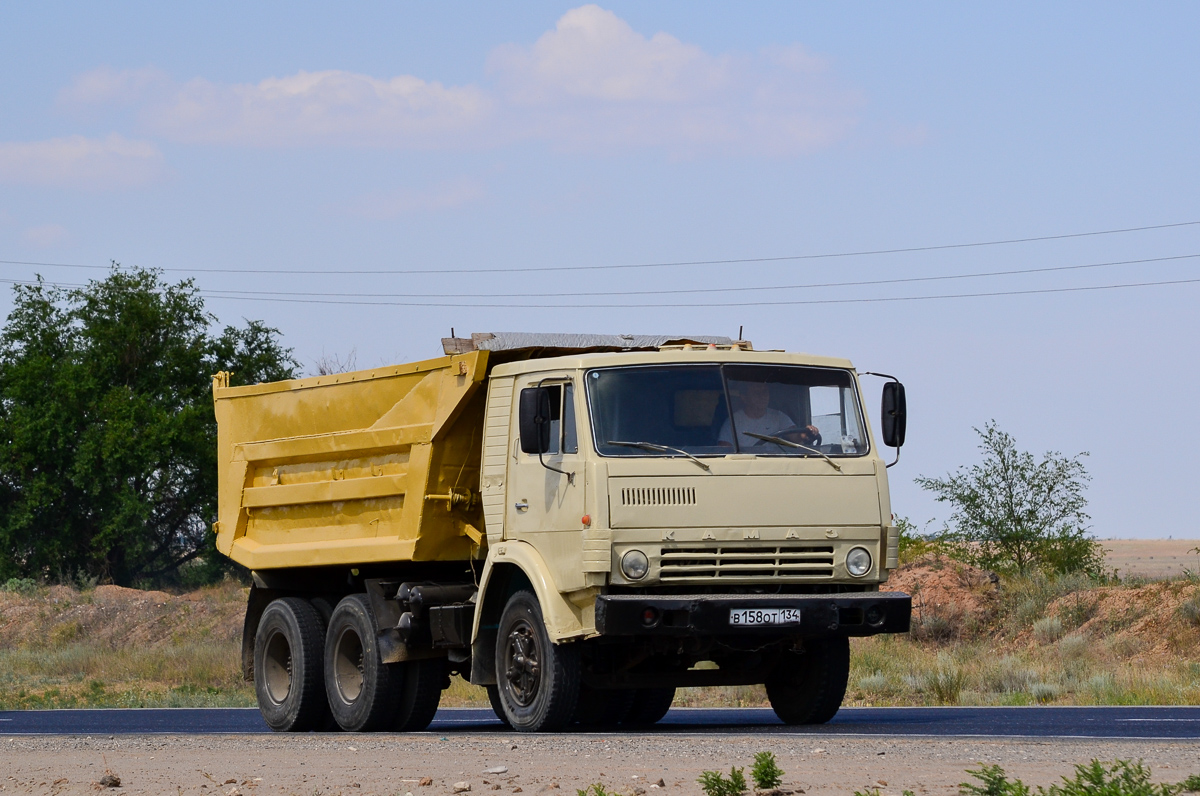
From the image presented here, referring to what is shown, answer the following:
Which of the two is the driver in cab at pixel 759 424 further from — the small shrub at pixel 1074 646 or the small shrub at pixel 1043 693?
the small shrub at pixel 1074 646

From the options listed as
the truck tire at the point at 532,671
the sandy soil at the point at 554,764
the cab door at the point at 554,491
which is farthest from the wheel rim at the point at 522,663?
the sandy soil at the point at 554,764

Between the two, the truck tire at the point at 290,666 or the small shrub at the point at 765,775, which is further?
the truck tire at the point at 290,666

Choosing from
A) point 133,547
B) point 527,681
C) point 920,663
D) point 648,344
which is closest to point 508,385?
point 648,344

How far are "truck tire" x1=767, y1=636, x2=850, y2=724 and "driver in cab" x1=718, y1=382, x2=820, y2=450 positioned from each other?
1574 millimetres

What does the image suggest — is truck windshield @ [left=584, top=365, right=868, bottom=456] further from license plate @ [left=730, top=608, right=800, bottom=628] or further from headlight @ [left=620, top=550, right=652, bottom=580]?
license plate @ [left=730, top=608, right=800, bottom=628]

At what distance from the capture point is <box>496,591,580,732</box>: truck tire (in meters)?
11.4

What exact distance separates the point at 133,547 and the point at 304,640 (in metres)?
36.5

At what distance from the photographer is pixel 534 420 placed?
11312 millimetres

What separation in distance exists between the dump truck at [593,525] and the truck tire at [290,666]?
5.1 inches

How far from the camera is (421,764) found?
9.19m

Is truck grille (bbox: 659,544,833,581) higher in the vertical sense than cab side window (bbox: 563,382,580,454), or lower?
lower

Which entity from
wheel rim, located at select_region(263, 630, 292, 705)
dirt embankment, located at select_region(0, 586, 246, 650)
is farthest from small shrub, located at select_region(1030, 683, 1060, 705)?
dirt embankment, located at select_region(0, 586, 246, 650)

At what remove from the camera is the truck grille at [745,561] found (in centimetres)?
1107

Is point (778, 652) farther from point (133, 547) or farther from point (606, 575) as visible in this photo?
point (133, 547)
